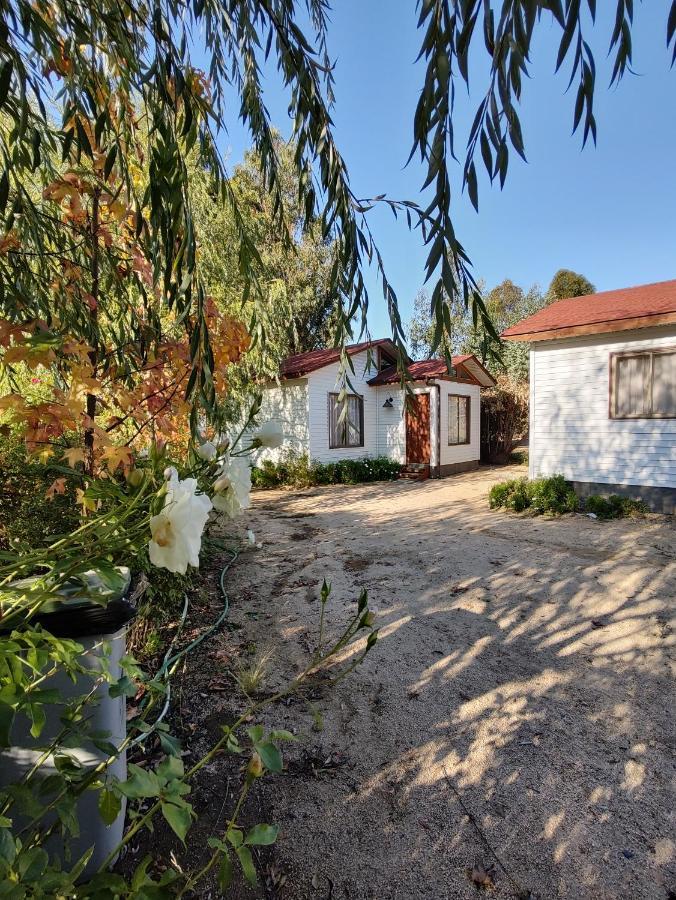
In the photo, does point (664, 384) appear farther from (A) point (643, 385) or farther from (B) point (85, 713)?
(B) point (85, 713)

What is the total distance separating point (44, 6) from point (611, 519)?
741cm

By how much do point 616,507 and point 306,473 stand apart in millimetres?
6086

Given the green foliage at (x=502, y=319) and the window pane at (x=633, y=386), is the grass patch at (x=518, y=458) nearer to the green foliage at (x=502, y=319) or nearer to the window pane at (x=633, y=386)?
the green foliage at (x=502, y=319)

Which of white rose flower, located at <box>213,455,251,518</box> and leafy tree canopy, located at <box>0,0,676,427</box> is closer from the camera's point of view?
white rose flower, located at <box>213,455,251,518</box>

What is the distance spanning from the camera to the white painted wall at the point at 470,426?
11.6 metres

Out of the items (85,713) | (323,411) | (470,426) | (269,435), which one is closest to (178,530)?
(269,435)

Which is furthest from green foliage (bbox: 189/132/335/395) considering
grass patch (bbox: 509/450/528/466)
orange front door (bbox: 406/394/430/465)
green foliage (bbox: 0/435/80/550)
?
grass patch (bbox: 509/450/528/466)

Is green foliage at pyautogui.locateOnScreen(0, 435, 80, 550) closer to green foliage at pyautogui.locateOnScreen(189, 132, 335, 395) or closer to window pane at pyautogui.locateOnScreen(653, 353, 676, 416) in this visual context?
green foliage at pyautogui.locateOnScreen(189, 132, 335, 395)

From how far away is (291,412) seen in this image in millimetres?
11117

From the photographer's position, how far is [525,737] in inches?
81.0

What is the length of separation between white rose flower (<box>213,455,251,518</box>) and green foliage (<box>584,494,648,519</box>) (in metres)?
6.97

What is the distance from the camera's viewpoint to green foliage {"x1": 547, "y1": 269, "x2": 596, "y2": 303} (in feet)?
76.0

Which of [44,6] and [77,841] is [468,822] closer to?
[77,841]

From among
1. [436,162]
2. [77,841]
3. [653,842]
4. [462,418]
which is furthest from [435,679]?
[462,418]
